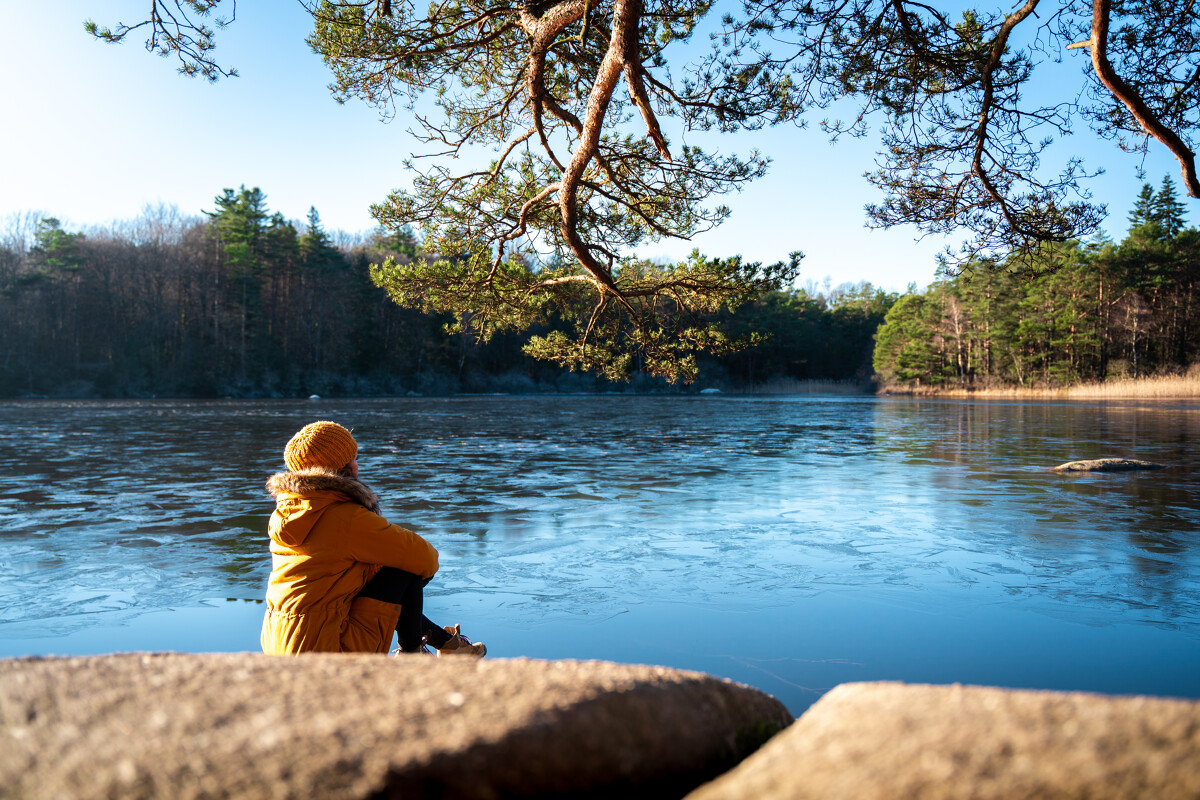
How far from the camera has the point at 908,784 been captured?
102cm

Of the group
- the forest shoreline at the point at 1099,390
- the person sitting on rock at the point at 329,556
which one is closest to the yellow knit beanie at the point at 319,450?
the person sitting on rock at the point at 329,556

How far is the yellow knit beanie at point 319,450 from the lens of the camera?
292 cm

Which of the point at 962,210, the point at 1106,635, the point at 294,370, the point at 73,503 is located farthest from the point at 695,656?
the point at 294,370

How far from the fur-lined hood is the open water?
1.53 m

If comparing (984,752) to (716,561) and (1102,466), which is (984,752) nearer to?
(716,561)

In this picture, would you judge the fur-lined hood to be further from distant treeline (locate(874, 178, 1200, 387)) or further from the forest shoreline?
distant treeline (locate(874, 178, 1200, 387))

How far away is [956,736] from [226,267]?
62.4 metres

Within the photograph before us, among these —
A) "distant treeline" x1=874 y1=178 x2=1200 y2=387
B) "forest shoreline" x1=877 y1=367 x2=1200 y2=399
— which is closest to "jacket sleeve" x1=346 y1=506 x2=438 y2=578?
"forest shoreline" x1=877 y1=367 x2=1200 y2=399

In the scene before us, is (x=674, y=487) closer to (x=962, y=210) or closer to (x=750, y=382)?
(x=962, y=210)

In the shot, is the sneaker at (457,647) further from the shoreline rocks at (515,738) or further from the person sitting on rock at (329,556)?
the shoreline rocks at (515,738)

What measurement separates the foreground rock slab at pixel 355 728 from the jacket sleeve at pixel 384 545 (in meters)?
1.42

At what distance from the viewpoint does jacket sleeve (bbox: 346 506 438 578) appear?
292 centimetres

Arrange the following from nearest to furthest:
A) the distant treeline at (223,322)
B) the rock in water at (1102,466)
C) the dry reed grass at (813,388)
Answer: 1. the rock in water at (1102,466)
2. the distant treeline at (223,322)
3. the dry reed grass at (813,388)

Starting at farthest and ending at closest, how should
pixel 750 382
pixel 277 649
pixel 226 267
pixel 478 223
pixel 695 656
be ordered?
pixel 750 382 < pixel 226 267 < pixel 478 223 < pixel 695 656 < pixel 277 649
